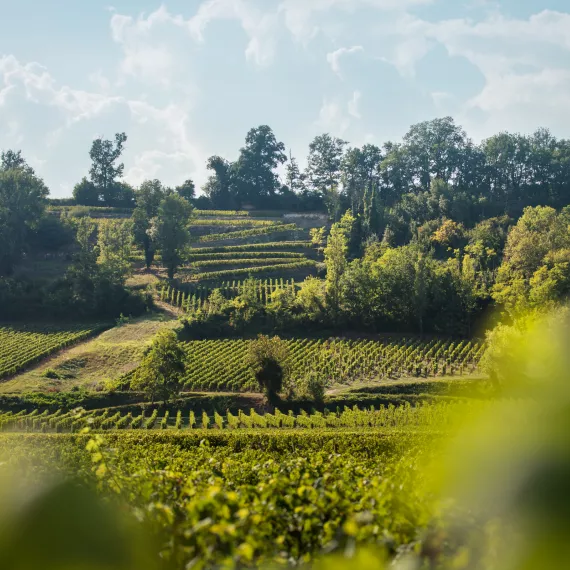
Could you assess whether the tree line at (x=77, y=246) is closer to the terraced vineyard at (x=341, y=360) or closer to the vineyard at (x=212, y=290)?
the vineyard at (x=212, y=290)

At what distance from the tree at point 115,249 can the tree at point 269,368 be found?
87.6 ft

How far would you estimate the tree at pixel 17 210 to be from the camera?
60.6m

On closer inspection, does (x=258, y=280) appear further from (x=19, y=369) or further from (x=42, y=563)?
(x=42, y=563)

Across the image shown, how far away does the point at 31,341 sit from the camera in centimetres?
4438

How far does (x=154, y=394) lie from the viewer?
30969mm

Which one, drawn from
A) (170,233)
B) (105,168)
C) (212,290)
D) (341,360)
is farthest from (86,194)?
(341,360)

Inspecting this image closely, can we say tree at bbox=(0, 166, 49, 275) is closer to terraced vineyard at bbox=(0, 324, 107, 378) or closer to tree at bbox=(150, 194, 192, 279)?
terraced vineyard at bbox=(0, 324, 107, 378)

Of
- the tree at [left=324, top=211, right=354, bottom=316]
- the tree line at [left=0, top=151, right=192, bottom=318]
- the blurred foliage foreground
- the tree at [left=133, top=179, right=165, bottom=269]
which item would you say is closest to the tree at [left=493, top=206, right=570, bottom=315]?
the tree at [left=324, top=211, right=354, bottom=316]

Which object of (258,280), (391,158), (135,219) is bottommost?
(258,280)

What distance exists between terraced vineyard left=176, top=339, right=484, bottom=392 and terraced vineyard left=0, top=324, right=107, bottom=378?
388 inches

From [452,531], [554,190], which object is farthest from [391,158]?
[452,531]

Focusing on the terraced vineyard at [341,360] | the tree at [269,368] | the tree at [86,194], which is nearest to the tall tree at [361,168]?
the tree at [86,194]

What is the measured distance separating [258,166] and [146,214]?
110 feet

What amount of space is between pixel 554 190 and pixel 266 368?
64585 mm
